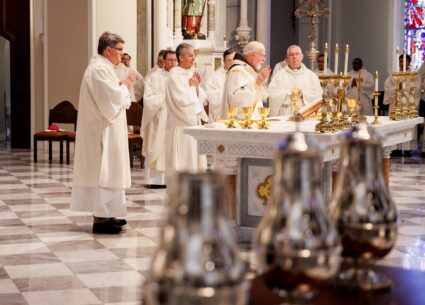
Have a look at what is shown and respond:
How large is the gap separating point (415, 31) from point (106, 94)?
16.3m

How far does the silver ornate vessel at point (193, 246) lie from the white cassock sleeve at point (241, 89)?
23.8ft

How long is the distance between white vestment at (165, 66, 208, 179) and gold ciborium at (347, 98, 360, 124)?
2.29 metres

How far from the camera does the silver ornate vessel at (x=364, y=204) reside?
6.79 feet

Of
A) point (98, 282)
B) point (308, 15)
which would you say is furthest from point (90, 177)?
→ point (308, 15)

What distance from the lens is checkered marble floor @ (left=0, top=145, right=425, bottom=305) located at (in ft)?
20.5

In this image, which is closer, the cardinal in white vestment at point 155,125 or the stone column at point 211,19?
the cardinal in white vestment at point 155,125

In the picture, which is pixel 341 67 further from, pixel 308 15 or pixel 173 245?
pixel 173 245

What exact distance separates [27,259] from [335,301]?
222 inches

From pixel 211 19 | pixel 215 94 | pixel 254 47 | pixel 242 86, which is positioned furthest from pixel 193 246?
pixel 211 19

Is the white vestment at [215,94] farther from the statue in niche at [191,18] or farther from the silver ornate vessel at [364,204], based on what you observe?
the silver ornate vessel at [364,204]

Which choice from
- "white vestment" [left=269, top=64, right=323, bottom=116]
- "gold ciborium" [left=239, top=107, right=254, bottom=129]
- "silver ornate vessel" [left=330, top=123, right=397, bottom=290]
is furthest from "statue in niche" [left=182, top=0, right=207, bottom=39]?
"silver ornate vessel" [left=330, top=123, right=397, bottom=290]

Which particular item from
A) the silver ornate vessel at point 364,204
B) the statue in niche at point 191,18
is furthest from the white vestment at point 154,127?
the silver ornate vessel at point 364,204

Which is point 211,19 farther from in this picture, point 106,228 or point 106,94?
point 106,94

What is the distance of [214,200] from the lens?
152 cm
